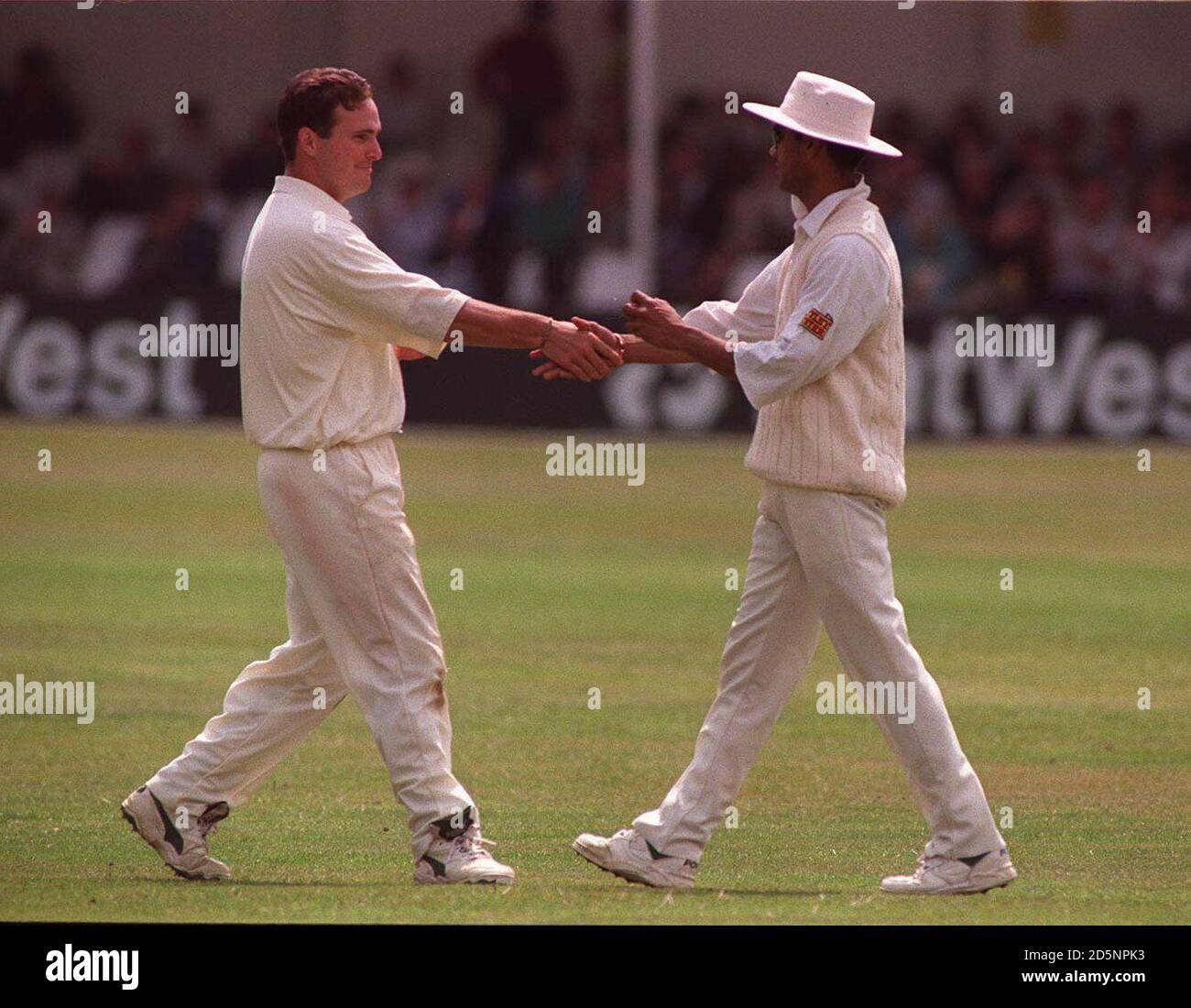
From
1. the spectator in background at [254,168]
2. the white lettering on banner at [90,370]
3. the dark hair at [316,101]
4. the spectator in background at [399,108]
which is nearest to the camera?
the dark hair at [316,101]

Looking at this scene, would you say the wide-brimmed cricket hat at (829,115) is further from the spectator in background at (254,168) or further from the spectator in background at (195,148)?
the spectator in background at (195,148)

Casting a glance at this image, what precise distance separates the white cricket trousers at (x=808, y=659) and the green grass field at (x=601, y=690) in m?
0.27

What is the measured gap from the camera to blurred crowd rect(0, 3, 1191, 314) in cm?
2484

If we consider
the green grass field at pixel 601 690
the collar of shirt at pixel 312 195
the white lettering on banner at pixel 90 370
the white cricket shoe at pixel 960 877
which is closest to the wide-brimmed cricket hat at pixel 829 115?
the collar of shirt at pixel 312 195

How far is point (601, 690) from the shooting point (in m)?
10.9

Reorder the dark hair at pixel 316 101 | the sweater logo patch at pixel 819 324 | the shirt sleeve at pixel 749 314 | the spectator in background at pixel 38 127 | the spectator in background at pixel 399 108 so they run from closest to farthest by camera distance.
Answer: the sweater logo patch at pixel 819 324, the dark hair at pixel 316 101, the shirt sleeve at pixel 749 314, the spectator in background at pixel 399 108, the spectator in background at pixel 38 127

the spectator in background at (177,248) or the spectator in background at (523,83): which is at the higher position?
the spectator in background at (523,83)

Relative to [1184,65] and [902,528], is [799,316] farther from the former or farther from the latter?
[1184,65]

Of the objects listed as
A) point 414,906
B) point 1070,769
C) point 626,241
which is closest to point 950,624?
point 1070,769

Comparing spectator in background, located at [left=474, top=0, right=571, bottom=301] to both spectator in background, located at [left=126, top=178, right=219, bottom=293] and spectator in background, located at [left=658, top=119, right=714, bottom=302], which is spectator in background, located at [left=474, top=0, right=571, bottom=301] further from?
spectator in background, located at [left=126, top=178, right=219, bottom=293]

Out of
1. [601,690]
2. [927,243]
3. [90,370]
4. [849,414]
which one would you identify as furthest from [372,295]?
[927,243]

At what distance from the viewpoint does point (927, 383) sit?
23.2 metres

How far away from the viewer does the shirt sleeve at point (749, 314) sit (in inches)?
291

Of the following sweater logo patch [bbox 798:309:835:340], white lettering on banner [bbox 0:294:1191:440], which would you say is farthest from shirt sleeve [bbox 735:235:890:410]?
white lettering on banner [bbox 0:294:1191:440]
